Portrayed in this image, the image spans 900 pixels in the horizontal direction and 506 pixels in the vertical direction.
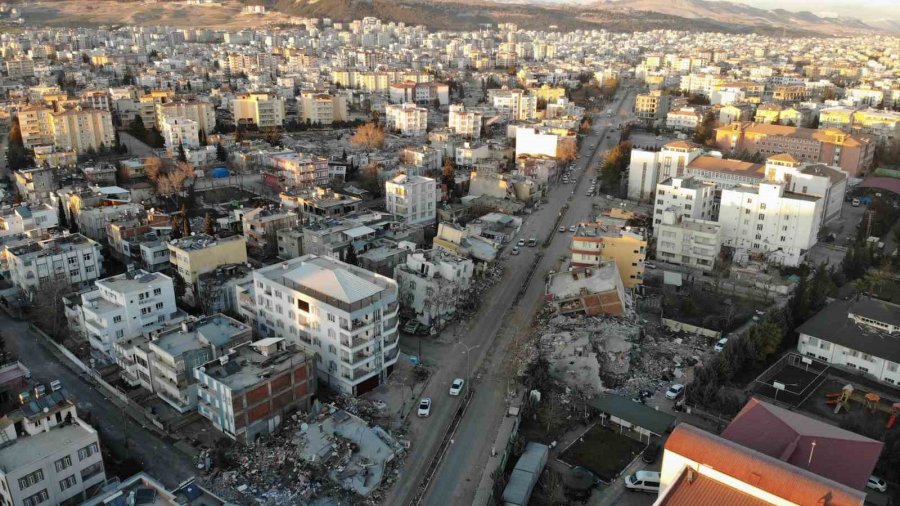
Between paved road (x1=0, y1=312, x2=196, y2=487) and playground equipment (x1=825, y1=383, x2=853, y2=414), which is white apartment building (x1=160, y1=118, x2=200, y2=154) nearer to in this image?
paved road (x1=0, y1=312, x2=196, y2=487)

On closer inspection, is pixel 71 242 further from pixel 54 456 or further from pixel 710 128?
pixel 710 128

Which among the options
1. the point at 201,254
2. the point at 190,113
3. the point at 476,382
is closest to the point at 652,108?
the point at 190,113

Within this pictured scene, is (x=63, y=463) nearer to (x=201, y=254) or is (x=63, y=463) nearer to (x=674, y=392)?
(x=201, y=254)

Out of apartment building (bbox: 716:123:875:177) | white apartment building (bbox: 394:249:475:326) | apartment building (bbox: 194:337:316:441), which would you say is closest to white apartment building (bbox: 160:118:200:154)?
white apartment building (bbox: 394:249:475:326)

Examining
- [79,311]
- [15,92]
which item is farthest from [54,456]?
[15,92]

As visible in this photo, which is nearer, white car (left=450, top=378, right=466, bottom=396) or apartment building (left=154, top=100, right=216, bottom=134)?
white car (left=450, top=378, right=466, bottom=396)

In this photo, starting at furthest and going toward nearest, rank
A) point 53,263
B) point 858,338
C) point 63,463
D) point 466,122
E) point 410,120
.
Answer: point 410,120, point 466,122, point 53,263, point 858,338, point 63,463

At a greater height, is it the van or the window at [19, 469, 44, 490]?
the window at [19, 469, 44, 490]
